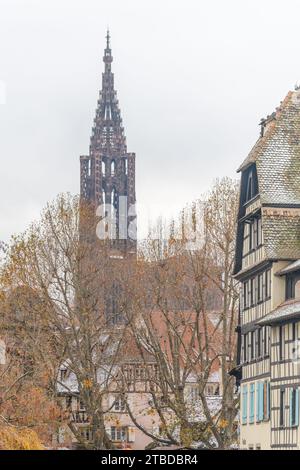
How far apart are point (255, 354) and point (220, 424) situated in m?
8.07

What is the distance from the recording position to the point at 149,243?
264ft

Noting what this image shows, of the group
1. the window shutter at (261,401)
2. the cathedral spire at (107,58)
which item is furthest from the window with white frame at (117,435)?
the cathedral spire at (107,58)

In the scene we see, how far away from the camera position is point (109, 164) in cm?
16838

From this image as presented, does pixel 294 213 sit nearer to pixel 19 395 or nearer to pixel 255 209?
pixel 255 209

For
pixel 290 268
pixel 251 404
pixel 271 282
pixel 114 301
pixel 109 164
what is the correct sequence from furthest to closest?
pixel 109 164, pixel 114 301, pixel 251 404, pixel 271 282, pixel 290 268

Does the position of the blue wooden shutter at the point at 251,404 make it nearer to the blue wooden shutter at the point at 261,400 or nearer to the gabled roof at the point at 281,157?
the blue wooden shutter at the point at 261,400

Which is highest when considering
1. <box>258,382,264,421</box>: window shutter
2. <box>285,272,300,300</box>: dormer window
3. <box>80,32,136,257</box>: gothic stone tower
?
<box>80,32,136,257</box>: gothic stone tower

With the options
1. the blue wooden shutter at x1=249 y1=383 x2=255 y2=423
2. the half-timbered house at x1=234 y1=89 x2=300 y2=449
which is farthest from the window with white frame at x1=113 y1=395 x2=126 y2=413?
the blue wooden shutter at x1=249 y1=383 x2=255 y2=423

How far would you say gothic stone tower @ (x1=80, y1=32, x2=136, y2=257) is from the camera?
538ft

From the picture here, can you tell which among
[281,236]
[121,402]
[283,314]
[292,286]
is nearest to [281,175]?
[281,236]

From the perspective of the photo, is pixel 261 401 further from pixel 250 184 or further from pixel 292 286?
pixel 250 184

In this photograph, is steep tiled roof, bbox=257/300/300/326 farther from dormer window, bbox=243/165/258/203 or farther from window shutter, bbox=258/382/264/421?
dormer window, bbox=243/165/258/203

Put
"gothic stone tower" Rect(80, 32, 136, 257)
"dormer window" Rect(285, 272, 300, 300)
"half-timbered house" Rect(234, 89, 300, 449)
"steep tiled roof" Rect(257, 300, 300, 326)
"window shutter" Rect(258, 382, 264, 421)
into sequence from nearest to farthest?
"steep tiled roof" Rect(257, 300, 300, 326)
"half-timbered house" Rect(234, 89, 300, 449)
"dormer window" Rect(285, 272, 300, 300)
"window shutter" Rect(258, 382, 264, 421)
"gothic stone tower" Rect(80, 32, 136, 257)

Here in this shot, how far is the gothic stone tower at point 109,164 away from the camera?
164 metres
